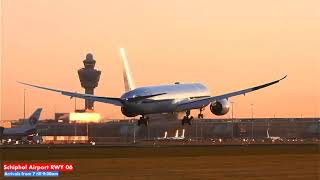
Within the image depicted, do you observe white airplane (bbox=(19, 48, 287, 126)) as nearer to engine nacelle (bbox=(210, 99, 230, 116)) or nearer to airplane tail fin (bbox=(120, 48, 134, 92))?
engine nacelle (bbox=(210, 99, 230, 116))

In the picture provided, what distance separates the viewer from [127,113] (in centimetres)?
11169

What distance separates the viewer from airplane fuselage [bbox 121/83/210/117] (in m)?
111

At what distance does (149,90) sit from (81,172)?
58.4 m

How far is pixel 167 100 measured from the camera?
11581 centimetres

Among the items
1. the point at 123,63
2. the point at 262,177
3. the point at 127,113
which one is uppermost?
the point at 123,63

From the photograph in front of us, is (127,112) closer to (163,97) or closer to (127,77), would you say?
(163,97)

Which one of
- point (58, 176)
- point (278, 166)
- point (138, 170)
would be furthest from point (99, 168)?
point (278, 166)

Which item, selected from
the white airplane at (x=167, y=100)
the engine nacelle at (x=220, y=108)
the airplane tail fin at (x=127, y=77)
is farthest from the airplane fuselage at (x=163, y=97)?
the airplane tail fin at (x=127, y=77)

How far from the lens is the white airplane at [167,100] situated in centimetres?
11125

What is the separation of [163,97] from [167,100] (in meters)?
1.39

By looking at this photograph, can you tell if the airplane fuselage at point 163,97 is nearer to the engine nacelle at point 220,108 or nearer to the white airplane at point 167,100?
the white airplane at point 167,100

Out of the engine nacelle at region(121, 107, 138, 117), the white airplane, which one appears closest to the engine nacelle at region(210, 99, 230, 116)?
the white airplane

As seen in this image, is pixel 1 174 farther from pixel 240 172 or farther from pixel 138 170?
pixel 240 172

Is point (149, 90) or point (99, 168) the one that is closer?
point (99, 168)
